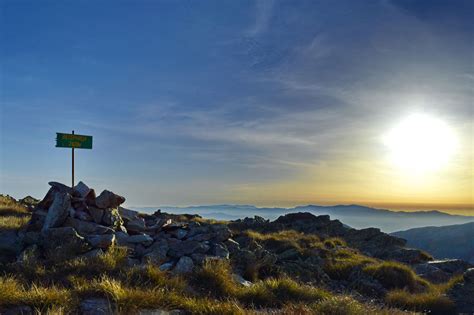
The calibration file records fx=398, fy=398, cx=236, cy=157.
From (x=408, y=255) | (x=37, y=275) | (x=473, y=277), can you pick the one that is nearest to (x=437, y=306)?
(x=473, y=277)

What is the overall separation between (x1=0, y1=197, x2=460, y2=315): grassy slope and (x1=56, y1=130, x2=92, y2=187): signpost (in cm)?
389

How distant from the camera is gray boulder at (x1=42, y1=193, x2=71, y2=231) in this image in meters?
14.5

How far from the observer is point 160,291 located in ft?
29.6

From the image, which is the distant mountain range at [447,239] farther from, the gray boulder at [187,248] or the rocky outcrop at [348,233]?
the gray boulder at [187,248]

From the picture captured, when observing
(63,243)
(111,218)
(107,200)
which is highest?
(107,200)

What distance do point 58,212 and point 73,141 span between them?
417 cm

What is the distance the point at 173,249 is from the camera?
14.4 m

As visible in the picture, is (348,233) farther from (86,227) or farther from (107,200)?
(86,227)

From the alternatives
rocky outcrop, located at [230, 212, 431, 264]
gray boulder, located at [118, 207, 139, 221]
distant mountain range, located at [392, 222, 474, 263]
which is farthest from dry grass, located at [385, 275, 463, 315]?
distant mountain range, located at [392, 222, 474, 263]

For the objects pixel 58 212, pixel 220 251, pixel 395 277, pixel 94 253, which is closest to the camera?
pixel 94 253

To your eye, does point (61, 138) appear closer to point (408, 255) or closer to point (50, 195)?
point (50, 195)

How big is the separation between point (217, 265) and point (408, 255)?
1991 centimetres

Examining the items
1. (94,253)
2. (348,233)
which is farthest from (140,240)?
(348,233)

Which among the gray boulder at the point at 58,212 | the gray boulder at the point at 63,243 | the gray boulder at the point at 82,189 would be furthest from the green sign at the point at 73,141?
the gray boulder at the point at 63,243
